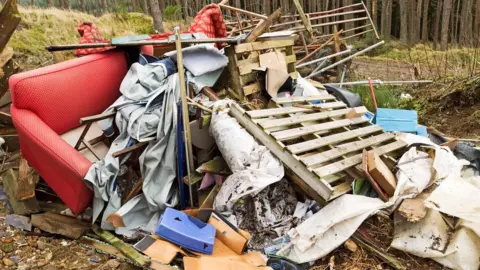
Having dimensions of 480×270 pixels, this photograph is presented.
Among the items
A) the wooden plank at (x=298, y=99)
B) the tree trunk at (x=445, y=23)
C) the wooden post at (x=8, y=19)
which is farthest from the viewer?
the tree trunk at (x=445, y=23)

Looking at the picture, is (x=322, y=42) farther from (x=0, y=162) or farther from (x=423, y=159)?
(x=0, y=162)

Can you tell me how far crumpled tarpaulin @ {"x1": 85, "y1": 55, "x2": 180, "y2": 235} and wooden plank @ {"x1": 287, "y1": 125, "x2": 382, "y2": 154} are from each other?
108 cm

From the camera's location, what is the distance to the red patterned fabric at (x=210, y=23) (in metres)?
5.47

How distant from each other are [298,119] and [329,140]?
35 centimetres

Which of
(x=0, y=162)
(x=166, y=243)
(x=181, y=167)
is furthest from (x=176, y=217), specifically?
(x=0, y=162)

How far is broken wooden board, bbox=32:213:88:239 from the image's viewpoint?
11.7 ft

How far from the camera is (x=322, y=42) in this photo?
8.02 m

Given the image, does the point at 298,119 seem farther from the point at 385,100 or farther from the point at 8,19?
the point at 385,100

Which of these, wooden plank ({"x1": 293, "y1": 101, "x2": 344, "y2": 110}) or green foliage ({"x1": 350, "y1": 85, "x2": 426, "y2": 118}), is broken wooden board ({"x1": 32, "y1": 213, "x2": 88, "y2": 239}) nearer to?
wooden plank ({"x1": 293, "y1": 101, "x2": 344, "y2": 110})

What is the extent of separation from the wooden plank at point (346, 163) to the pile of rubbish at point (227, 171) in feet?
0.04

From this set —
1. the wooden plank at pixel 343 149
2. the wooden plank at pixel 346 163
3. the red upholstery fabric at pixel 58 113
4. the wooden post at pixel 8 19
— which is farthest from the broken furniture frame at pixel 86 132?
the wooden plank at pixel 346 163

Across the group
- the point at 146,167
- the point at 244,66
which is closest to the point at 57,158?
the point at 146,167

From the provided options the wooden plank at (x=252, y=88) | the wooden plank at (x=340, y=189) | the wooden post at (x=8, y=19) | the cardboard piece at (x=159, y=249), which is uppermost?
the wooden post at (x=8, y=19)

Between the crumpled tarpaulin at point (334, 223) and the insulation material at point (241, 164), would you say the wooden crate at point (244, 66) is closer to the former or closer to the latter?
the insulation material at point (241, 164)
